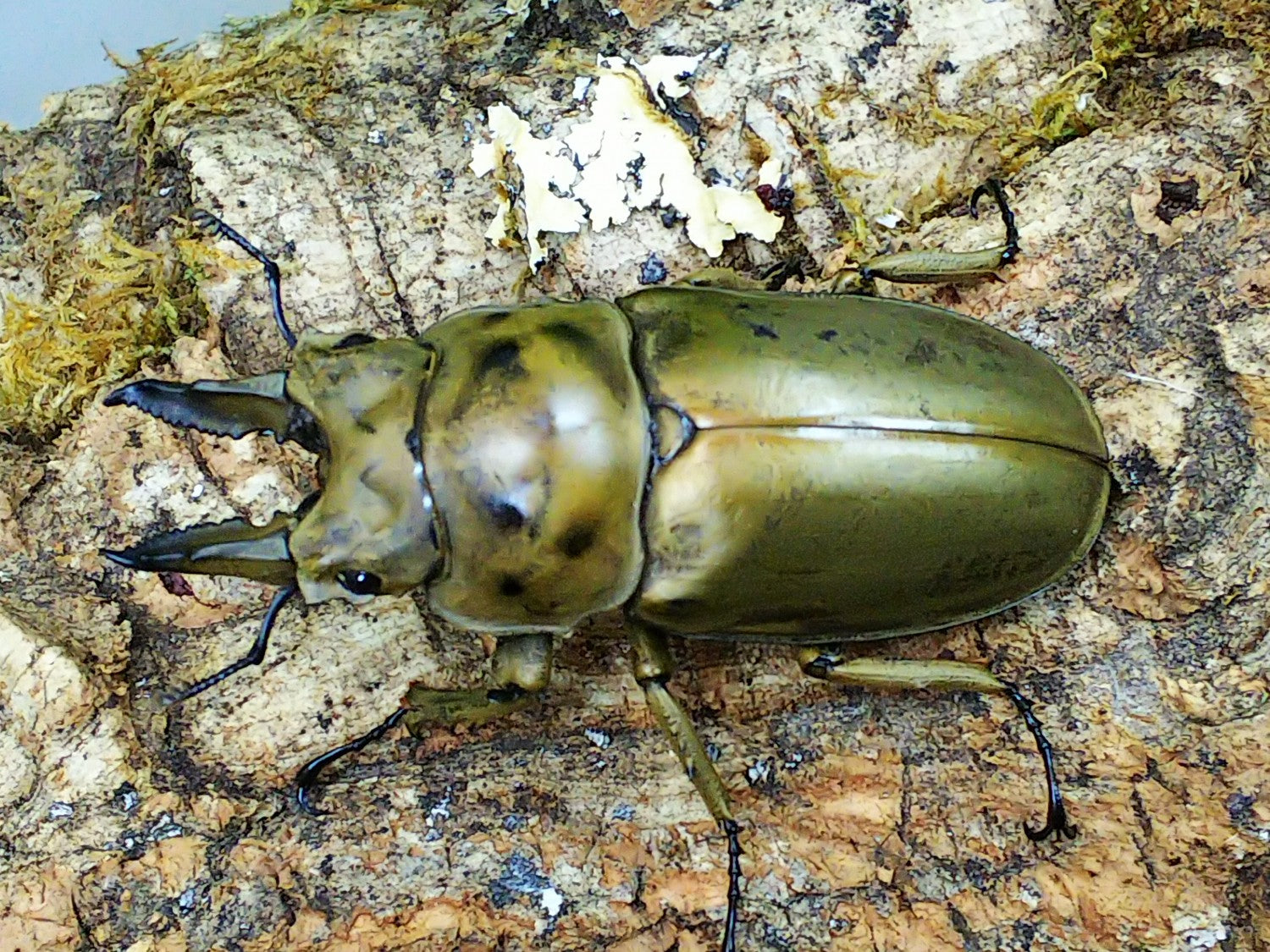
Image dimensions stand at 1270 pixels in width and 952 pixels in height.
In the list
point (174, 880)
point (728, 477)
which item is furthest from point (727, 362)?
point (174, 880)

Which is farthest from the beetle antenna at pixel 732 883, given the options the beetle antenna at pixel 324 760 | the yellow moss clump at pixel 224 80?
the yellow moss clump at pixel 224 80

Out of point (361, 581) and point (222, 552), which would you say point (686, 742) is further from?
point (222, 552)

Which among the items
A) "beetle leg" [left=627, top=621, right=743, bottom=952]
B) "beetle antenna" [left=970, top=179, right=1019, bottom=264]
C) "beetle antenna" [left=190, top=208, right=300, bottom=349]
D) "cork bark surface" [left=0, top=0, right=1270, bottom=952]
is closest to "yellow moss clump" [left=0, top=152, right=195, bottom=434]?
"cork bark surface" [left=0, top=0, right=1270, bottom=952]

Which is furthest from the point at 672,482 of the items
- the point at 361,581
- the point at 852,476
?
the point at 361,581

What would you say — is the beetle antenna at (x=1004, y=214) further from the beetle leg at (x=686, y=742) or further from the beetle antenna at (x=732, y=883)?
the beetle antenna at (x=732, y=883)

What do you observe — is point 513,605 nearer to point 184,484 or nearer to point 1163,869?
point 184,484

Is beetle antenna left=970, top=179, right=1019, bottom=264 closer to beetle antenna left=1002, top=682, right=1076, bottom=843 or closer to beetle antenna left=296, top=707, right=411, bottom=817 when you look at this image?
beetle antenna left=1002, top=682, right=1076, bottom=843

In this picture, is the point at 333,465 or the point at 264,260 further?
the point at 264,260

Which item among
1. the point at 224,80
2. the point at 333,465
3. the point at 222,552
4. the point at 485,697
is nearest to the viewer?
the point at 222,552
